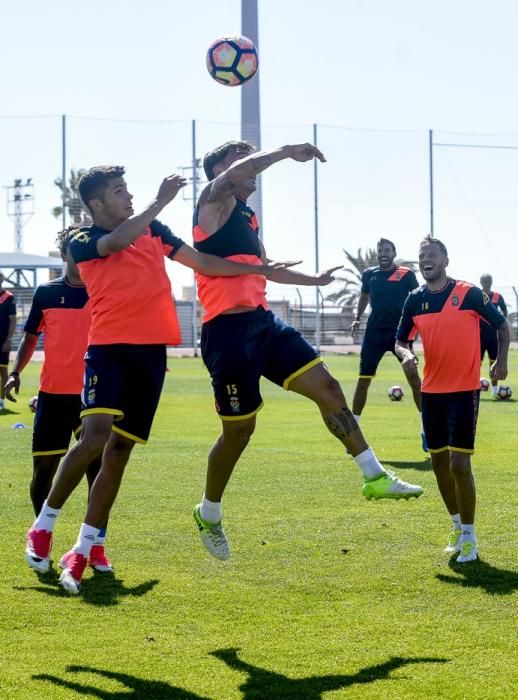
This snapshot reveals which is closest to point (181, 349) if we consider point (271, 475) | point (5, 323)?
point (5, 323)

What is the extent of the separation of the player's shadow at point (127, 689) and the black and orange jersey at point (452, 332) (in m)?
3.58

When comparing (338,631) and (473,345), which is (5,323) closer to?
(473,345)

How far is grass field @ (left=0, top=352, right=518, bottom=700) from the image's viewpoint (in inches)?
218

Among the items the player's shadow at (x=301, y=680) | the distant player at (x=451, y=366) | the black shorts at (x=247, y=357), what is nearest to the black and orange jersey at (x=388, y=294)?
the distant player at (x=451, y=366)

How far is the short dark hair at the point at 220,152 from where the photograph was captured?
764 cm

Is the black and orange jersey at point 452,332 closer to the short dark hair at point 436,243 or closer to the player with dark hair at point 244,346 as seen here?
the short dark hair at point 436,243

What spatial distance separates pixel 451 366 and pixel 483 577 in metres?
1.55

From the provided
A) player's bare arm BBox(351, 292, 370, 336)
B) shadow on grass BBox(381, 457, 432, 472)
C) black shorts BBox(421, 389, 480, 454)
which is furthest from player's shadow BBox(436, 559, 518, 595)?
player's bare arm BBox(351, 292, 370, 336)

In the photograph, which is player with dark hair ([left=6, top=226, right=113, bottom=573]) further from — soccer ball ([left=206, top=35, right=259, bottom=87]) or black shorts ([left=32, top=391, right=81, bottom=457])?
soccer ball ([left=206, top=35, right=259, bottom=87])

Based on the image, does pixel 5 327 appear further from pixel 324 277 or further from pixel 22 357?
pixel 324 277

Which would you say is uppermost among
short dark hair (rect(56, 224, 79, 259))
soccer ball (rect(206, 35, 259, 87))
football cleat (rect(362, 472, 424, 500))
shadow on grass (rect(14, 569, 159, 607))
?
soccer ball (rect(206, 35, 259, 87))

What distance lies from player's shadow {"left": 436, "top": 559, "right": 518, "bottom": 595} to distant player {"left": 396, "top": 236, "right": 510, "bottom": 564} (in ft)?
0.89

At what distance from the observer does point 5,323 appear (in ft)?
59.7

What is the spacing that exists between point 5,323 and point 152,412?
11.3 m
